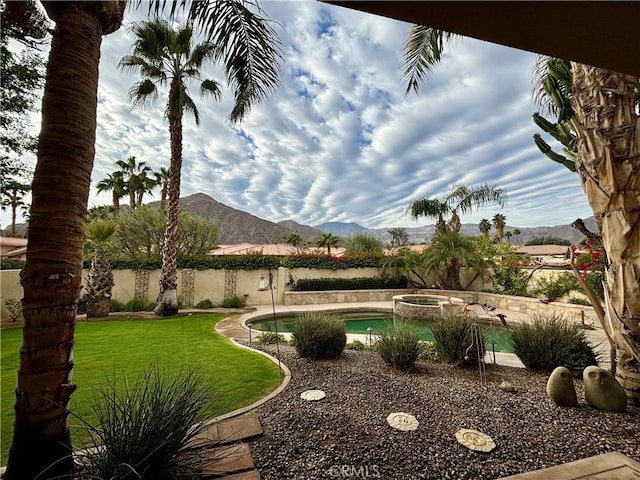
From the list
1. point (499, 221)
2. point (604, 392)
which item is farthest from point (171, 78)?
point (499, 221)

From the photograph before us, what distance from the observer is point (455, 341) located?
476 centimetres

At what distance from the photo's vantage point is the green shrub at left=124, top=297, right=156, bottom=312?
10516 millimetres

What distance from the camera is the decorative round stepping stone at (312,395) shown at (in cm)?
339

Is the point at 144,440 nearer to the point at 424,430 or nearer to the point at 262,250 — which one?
the point at 424,430

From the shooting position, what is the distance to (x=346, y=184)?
22656mm

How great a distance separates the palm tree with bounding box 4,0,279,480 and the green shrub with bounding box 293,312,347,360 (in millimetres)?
3532

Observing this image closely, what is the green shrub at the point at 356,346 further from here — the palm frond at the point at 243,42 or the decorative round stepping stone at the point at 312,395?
the palm frond at the point at 243,42

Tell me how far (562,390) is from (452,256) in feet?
32.8

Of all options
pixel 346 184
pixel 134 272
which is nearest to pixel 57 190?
pixel 134 272

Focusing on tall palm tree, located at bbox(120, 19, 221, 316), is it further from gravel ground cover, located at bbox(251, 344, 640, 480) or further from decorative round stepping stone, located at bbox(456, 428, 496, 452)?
decorative round stepping stone, located at bbox(456, 428, 496, 452)

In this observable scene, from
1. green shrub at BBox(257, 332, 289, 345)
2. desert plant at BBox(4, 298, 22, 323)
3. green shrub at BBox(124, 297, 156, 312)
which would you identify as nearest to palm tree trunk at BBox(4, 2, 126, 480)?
green shrub at BBox(257, 332, 289, 345)

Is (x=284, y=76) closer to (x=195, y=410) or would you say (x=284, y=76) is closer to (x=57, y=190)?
(x=57, y=190)

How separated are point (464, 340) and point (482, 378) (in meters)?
0.71

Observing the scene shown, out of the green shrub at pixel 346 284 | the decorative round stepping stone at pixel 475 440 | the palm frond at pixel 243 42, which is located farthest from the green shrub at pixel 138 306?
the decorative round stepping stone at pixel 475 440
